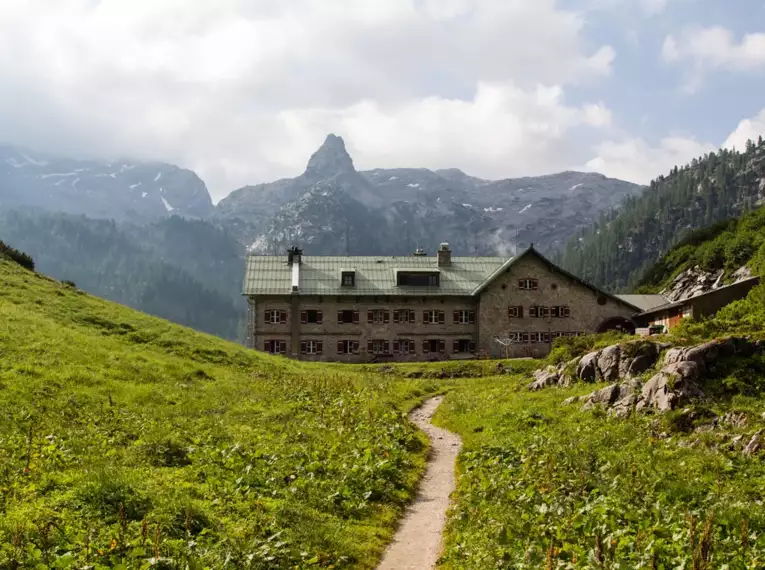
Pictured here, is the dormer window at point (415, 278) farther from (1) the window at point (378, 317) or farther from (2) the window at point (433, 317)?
(1) the window at point (378, 317)

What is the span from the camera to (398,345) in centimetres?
7069

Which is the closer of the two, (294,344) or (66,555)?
(66,555)

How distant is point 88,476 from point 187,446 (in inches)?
179

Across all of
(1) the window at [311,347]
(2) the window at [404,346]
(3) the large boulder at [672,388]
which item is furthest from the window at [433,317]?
(3) the large boulder at [672,388]

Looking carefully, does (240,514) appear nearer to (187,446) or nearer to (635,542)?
(187,446)

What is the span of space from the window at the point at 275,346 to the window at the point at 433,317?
14.5m

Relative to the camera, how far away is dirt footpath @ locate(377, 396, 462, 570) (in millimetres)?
12711

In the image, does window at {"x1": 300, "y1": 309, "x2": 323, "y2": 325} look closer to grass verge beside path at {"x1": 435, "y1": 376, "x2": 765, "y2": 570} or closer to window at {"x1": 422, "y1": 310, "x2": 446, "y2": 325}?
window at {"x1": 422, "y1": 310, "x2": 446, "y2": 325}

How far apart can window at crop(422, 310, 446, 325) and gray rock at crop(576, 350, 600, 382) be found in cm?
4113

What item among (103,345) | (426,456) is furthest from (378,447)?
(103,345)

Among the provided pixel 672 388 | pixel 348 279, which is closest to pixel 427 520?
pixel 672 388

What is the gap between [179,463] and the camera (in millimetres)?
16328

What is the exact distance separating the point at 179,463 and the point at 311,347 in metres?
53.8

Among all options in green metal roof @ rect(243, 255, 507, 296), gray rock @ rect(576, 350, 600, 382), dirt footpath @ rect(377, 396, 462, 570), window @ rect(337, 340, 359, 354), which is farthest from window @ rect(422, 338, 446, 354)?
dirt footpath @ rect(377, 396, 462, 570)
